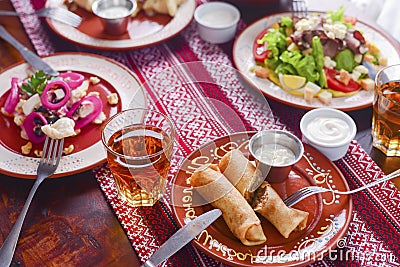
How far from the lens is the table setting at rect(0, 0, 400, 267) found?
1.51 metres

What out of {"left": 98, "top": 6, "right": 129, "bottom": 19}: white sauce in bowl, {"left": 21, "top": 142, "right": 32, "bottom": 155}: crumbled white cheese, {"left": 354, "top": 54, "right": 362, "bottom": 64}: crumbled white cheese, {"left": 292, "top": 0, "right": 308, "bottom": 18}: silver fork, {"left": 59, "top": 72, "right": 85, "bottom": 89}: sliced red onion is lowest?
{"left": 21, "top": 142, "right": 32, "bottom": 155}: crumbled white cheese

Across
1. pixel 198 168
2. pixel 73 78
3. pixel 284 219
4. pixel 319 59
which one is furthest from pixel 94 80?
pixel 284 219

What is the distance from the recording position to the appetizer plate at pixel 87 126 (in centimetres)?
174

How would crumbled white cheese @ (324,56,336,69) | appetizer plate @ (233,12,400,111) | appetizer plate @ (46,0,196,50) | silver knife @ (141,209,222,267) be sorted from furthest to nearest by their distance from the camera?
appetizer plate @ (46,0,196,50) → crumbled white cheese @ (324,56,336,69) → appetizer plate @ (233,12,400,111) → silver knife @ (141,209,222,267)

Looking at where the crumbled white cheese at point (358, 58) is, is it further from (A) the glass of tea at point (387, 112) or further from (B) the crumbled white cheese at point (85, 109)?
(B) the crumbled white cheese at point (85, 109)

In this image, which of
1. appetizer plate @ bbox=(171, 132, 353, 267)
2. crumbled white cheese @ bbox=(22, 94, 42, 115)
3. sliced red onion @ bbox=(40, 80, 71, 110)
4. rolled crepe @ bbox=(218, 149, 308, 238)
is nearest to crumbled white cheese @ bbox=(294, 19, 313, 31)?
appetizer plate @ bbox=(171, 132, 353, 267)

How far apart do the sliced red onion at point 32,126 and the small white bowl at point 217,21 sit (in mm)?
849

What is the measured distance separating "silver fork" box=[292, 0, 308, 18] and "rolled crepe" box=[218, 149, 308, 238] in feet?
3.01

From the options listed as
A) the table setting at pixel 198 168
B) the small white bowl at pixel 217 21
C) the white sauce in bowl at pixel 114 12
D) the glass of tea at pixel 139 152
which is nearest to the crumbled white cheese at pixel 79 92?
the table setting at pixel 198 168

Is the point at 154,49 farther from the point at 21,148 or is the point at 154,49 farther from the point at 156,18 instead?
the point at 21,148

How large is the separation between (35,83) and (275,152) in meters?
0.91

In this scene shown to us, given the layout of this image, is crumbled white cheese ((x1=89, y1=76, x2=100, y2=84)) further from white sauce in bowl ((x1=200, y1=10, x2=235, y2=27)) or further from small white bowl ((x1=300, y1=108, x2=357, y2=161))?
small white bowl ((x1=300, y1=108, x2=357, y2=161))

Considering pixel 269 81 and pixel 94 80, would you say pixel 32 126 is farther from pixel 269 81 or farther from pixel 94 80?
pixel 269 81

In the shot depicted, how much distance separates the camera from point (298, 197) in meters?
1.58
